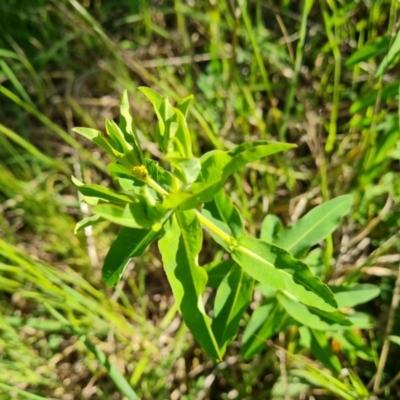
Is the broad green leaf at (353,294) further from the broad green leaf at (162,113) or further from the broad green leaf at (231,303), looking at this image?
the broad green leaf at (162,113)

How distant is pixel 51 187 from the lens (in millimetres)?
2047

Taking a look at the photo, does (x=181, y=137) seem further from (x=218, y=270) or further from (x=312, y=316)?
(x=312, y=316)

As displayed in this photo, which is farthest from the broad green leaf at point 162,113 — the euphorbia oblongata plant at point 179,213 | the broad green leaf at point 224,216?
the broad green leaf at point 224,216

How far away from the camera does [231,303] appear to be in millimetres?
1125

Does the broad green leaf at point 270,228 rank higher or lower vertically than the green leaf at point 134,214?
lower

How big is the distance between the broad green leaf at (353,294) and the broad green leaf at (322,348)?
102mm

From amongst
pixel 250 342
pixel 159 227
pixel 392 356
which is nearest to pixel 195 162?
pixel 159 227

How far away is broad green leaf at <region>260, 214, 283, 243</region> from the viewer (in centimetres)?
129

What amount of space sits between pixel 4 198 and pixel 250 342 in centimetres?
127

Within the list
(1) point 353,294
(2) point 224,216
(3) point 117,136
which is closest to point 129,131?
(3) point 117,136

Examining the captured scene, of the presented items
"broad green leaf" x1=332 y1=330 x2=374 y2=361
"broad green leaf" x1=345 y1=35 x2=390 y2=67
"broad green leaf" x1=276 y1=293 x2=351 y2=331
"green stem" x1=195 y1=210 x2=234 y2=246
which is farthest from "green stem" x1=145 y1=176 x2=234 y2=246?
"broad green leaf" x1=345 y1=35 x2=390 y2=67

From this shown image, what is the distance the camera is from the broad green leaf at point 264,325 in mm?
1282

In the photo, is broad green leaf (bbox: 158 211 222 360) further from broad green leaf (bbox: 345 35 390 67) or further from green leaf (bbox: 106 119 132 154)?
broad green leaf (bbox: 345 35 390 67)

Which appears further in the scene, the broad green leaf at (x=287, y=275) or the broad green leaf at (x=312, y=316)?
the broad green leaf at (x=312, y=316)
